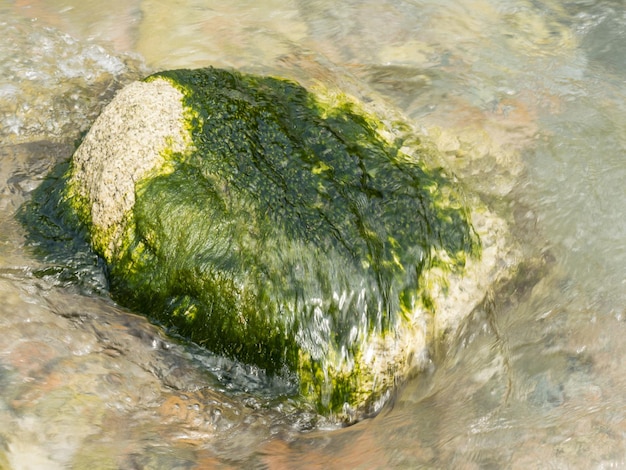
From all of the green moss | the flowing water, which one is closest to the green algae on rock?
the green moss

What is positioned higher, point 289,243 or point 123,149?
point 123,149

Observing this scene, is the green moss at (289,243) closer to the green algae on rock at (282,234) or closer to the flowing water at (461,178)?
the green algae on rock at (282,234)

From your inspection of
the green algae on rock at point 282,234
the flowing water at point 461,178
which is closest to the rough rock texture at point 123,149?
the green algae on rock at point 282,234

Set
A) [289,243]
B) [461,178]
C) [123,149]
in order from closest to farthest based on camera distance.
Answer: [289,243]
[123,149]
[461,178]

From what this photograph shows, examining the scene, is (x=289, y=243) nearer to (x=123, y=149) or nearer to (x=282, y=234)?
(x=282, y=234)

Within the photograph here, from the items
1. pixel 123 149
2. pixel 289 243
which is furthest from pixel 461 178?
pixel 123 149

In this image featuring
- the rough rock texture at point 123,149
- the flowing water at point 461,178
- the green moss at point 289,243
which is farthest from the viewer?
the rough rock texture at point 123,149

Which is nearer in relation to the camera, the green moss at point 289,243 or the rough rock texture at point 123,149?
the green moss at point 289,243
